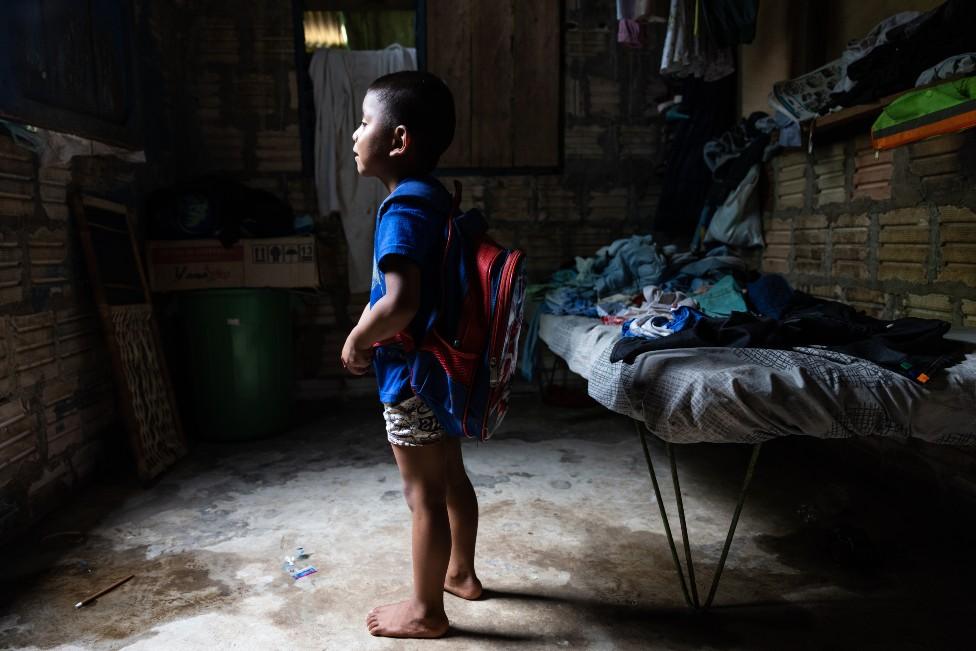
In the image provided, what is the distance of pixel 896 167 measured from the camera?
275 cm

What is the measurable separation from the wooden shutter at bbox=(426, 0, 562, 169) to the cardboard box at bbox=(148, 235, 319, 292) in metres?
1.38

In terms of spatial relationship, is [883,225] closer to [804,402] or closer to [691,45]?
[691,45]

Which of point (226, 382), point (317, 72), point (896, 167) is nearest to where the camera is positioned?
point (896, 167)

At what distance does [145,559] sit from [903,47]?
131 inches

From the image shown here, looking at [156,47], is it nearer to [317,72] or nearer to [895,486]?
[317,72]

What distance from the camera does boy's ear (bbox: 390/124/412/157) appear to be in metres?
1.55

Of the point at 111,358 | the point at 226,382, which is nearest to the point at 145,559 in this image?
the point at 111,358

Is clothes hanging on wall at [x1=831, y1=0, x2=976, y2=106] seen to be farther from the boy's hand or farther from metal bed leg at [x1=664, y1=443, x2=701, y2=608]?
the boy's hand

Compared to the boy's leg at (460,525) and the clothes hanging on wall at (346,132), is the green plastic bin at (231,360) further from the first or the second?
the boy's leg at (460,525)

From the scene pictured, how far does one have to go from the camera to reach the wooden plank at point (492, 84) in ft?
14.6

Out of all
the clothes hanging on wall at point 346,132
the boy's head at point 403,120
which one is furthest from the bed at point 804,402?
the clothes hanging on wall at point 346,132

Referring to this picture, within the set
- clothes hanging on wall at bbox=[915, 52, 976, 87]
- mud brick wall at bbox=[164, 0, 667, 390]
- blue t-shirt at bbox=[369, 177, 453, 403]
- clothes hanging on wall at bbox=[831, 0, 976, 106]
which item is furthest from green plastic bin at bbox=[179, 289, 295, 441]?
clothes hanging on wall at bbox=[915, 52, 976, 87]

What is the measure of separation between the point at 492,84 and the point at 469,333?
11.3 feet

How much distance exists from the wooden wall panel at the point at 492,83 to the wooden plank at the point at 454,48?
0.05 meters
